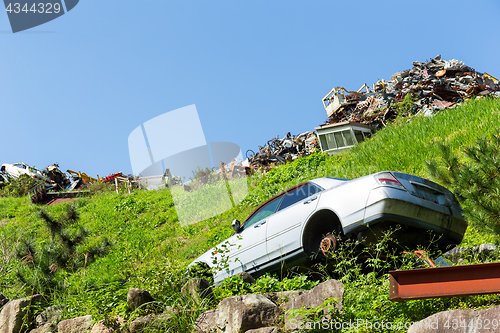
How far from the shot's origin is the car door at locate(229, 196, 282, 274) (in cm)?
557

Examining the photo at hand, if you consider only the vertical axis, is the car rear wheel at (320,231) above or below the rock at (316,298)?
above

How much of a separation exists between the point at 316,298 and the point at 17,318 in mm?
4262

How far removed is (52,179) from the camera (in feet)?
92.7

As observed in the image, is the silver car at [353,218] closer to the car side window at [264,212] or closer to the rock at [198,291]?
the car side window at [264,212]

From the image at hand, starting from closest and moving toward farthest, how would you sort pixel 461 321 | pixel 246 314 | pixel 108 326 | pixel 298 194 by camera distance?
pixel 461 321
pixel 246 314
pixel 108 326
pixel 298 194

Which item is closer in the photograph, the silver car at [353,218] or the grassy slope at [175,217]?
the silver car at [353,218]

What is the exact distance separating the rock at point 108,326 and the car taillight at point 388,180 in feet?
11.4

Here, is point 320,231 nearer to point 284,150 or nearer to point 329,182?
point 329,182

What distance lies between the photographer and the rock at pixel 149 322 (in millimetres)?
4016

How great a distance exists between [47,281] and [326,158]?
40.2 ft

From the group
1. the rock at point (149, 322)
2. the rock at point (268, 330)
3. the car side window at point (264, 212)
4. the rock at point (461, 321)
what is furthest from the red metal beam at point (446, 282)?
the car side window at point (264, 212)

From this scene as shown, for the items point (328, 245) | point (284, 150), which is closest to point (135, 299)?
point (328, 245)

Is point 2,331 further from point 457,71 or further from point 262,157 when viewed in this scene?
point 457,71

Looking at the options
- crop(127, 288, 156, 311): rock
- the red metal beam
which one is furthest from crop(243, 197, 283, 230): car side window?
the red metal beam
